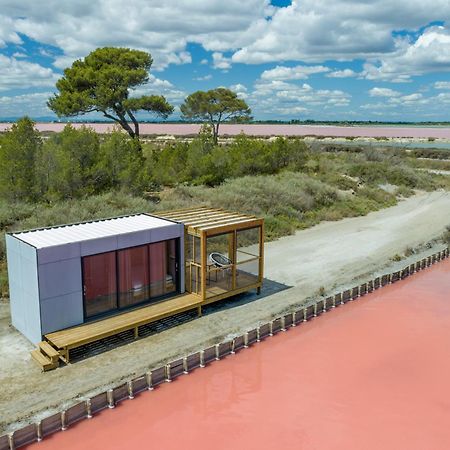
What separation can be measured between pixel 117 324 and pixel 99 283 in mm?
1261

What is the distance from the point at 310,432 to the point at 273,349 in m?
3.75

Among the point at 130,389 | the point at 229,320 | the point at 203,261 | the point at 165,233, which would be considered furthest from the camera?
the point at 229,320

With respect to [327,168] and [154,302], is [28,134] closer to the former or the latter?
[154,302]

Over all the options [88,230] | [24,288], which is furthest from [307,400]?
[24,288]

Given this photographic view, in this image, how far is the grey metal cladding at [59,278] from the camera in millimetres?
11961

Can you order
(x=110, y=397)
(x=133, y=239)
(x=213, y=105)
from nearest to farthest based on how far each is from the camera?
(x=110, y=397) < (x=133, y=239) < (x=213, y=105)

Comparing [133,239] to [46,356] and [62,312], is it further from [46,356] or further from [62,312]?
[46,356]

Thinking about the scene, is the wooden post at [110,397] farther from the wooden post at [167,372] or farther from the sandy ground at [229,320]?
the wooden post at [167,372]

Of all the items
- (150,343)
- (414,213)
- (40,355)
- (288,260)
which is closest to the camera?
(40,355)

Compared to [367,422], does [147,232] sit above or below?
above

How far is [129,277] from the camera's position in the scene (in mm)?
13695

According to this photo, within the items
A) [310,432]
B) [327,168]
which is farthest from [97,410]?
[327,168]

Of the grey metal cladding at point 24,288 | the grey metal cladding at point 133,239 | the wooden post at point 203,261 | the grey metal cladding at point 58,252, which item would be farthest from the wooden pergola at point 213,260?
the grey metal cladding at point 24,288

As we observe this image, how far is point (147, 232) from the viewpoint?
13.8 m
